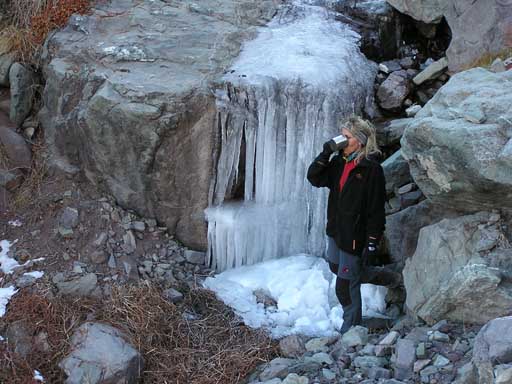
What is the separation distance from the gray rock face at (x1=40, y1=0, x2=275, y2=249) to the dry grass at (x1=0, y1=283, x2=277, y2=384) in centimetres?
101

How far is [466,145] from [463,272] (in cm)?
81

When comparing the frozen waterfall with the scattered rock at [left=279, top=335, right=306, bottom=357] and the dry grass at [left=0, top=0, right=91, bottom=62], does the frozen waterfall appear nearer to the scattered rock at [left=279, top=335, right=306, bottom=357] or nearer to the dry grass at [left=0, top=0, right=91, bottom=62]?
the scattered rock at [left=279, top=335, right=306, bottom=357]

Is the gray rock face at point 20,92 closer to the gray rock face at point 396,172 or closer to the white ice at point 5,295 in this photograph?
the white ice at point 5,295

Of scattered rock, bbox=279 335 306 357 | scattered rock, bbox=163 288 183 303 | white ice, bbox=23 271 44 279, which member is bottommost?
scattered rock, bbox=163 288 183 303

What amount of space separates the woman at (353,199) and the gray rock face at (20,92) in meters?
A: 3.53

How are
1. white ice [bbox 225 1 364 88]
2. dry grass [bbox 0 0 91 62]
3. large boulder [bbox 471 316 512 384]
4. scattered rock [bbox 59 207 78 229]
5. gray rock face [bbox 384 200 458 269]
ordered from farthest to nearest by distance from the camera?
1. dry grass [bbox 0 0 91 62]
2. white ice [bbox 225 1 364 88]
3. scattered rock [bbox 59 207 78 229]
4. gray rock face [bbox 384 200 458 269]
5. large boulder [bbox 471 316 512 384]

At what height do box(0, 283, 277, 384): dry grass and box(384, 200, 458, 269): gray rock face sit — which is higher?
box(384, 200, 458, 269): gray rock face

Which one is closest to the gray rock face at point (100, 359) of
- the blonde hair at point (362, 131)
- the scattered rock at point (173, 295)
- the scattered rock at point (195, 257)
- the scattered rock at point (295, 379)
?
the scattered rock at point (173, 295)

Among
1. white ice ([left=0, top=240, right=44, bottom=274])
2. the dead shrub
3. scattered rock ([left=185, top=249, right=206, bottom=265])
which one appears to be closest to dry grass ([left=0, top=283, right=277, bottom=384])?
the dead shrub

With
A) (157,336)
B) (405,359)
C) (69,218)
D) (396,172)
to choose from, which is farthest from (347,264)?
(69,218)

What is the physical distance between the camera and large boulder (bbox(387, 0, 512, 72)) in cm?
631

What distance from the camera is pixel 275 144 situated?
256 inches

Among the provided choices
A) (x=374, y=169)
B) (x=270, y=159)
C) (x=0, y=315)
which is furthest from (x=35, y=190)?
(x=374, y=169)

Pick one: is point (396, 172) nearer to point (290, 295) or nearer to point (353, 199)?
point (353, 199)
